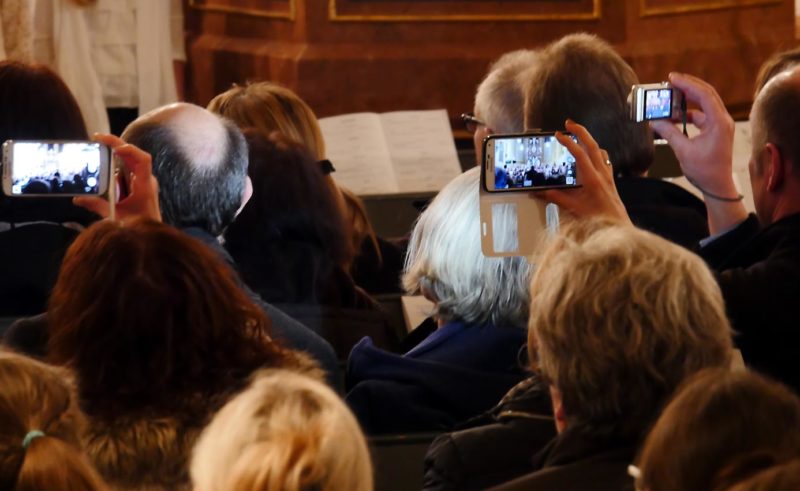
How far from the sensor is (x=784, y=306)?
113 inches

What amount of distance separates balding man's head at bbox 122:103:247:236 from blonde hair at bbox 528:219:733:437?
50.3 inches

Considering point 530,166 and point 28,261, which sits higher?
point 530,166

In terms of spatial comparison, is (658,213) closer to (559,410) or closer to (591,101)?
(591,101)

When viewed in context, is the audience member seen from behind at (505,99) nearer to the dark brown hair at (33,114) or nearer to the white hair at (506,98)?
the white hair at (506,98)

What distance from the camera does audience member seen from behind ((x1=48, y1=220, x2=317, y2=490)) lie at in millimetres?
2312

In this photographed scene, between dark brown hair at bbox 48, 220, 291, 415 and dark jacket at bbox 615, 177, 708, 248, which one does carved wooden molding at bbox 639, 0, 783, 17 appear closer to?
dark jacket at bbox 615, 177, 708, 248

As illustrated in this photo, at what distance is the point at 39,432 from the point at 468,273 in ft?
4.51

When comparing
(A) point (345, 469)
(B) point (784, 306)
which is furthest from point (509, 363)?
(A) point (345, 469)

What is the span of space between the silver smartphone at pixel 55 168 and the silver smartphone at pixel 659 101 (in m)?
1.11

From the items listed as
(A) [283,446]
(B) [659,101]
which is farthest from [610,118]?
(A) [283,446]

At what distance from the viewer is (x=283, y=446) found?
6.05 ft

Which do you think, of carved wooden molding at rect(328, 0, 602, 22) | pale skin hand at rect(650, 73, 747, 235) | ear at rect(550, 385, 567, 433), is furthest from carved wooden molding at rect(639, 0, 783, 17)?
ear at rect(550, 385, 567, 433)

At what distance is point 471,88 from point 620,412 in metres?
5.81

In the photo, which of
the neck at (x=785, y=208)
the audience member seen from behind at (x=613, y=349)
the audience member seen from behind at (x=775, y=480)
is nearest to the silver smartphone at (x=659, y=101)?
the neck at (x=785, y=208)
